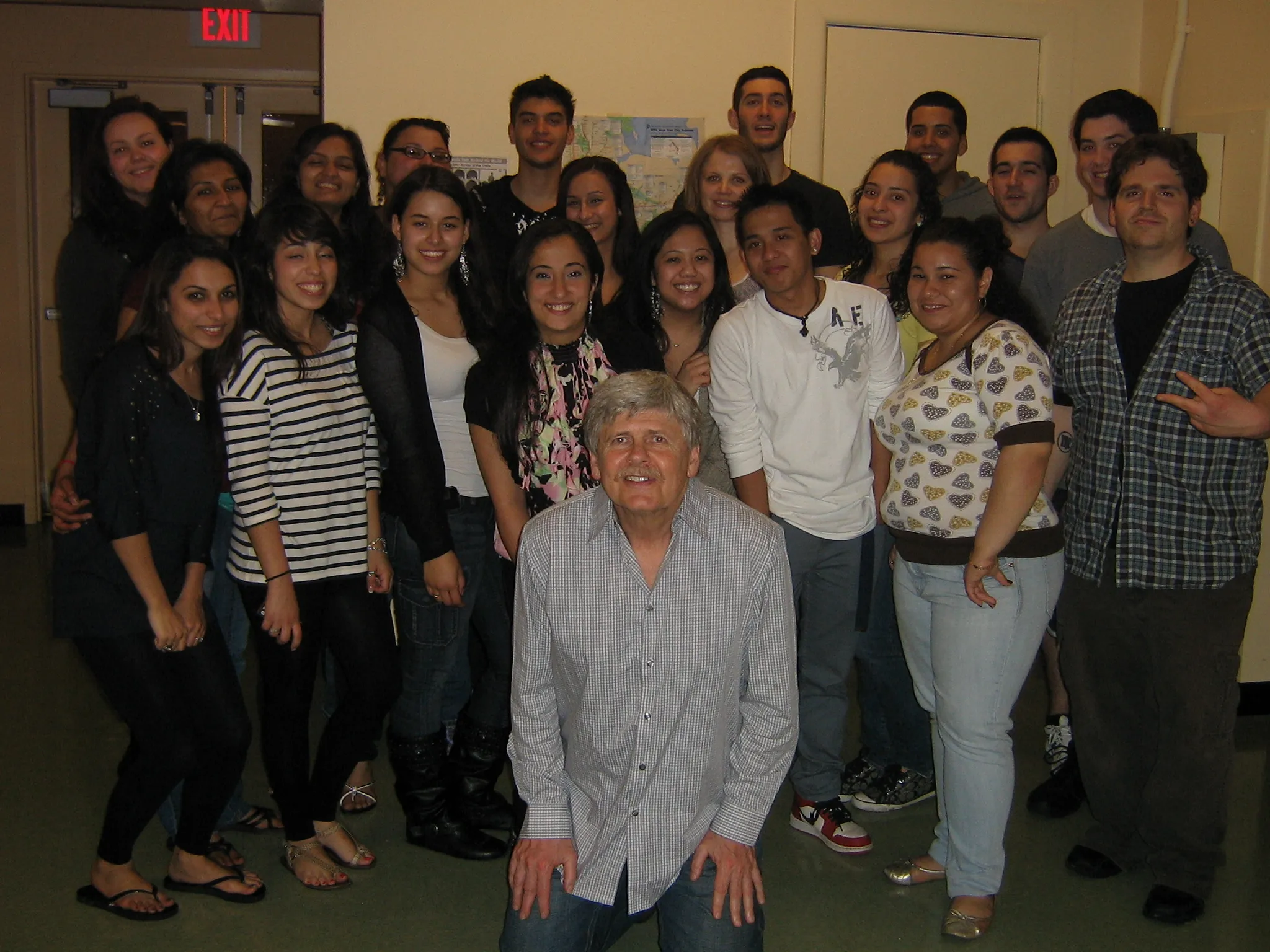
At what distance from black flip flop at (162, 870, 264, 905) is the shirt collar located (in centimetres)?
136

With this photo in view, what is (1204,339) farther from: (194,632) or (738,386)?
(194,632)

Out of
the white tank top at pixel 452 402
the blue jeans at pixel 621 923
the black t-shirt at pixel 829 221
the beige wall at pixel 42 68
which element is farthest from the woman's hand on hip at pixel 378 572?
the beige wall at pixel 42 68

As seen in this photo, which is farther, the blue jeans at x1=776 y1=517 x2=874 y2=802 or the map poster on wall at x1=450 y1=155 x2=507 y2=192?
the map poster on wall at x1=450 y1=155 x2=507 y2=192

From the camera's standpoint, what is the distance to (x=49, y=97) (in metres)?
6.27

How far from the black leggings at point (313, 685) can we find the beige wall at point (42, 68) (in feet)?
15.7

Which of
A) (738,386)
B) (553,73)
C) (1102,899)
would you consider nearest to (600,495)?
(738,386)

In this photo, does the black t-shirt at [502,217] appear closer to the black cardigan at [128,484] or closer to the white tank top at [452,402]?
the white tank top at [452,402]

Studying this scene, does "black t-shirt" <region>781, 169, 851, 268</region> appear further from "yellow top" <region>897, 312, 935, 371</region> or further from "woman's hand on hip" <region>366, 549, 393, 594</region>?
"woman's hand on hip" <region>366, 549, 393, 594</region>

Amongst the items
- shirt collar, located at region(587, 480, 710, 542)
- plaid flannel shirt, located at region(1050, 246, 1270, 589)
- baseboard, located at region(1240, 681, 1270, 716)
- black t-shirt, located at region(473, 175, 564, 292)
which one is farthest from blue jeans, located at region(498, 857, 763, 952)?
baseboard, located at region(1240, 681, 1270, 716)

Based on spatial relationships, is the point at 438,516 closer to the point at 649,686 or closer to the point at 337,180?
the point at 649,686

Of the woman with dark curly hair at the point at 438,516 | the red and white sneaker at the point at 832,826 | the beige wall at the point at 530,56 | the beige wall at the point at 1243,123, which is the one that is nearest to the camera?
the woman with dark curly hair at the point at 438,516

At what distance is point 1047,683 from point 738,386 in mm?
1513

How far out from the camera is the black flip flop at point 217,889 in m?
2.61

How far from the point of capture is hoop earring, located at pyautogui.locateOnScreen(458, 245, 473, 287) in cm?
285
